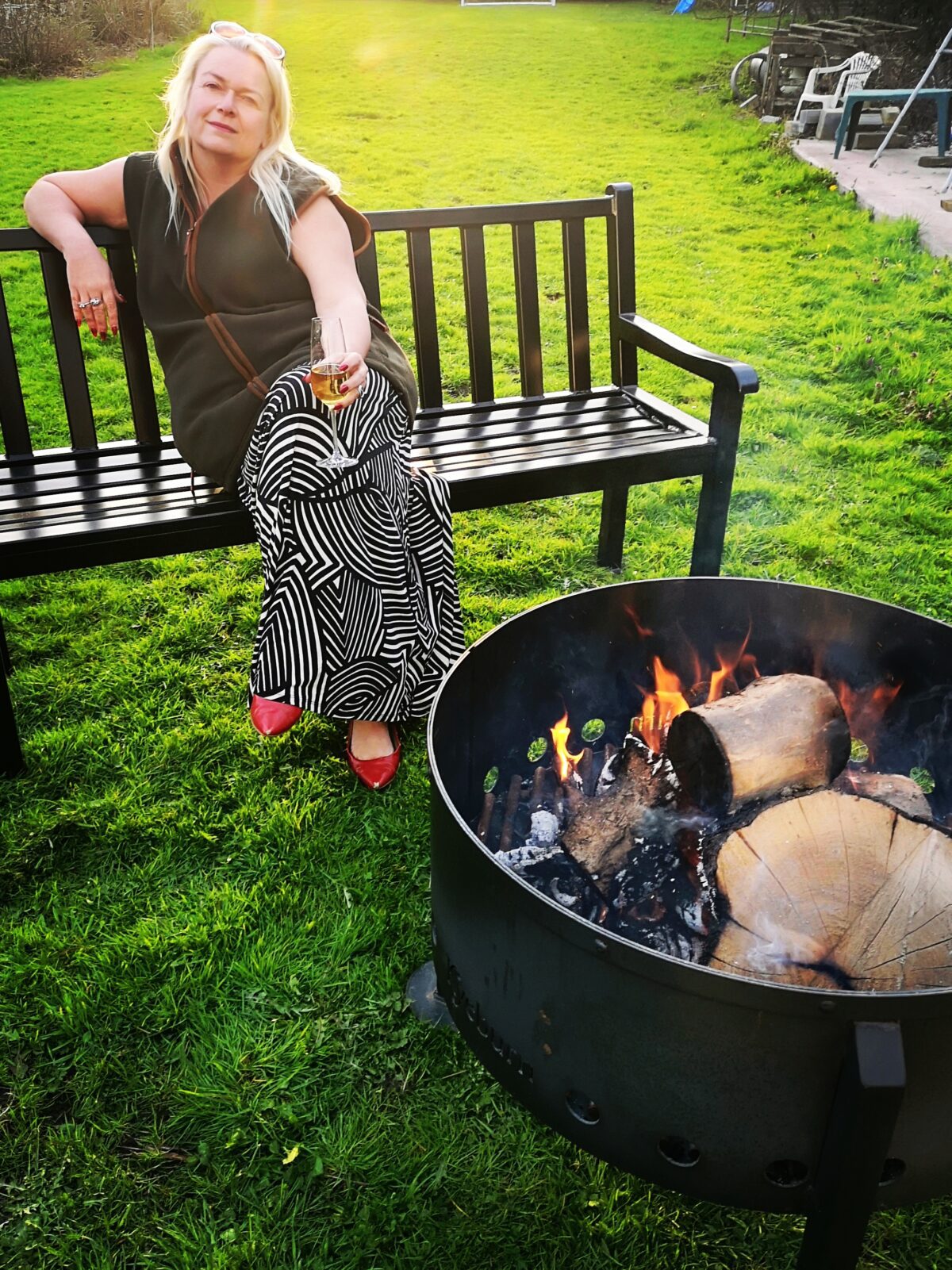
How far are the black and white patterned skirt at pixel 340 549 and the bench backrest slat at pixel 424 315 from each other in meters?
0.64

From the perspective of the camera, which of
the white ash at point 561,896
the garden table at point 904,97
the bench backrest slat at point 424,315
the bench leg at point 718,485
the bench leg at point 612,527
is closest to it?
the white ash at point 561,896

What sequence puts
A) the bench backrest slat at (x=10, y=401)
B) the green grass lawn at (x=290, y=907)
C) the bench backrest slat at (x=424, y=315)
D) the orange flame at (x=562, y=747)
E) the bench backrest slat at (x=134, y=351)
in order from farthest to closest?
the bench backrest slat at (x=424, y=315), the bench backrest slat at (x=134, y=351), the bench backrest slat at (x=10, y=401), the orange flame at (x=562, y=747), the green grass lawn at (x=290, y=907)

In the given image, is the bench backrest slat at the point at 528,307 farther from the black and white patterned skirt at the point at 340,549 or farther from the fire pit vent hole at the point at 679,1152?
A: the fire pit vent hole at the point at 679,1152

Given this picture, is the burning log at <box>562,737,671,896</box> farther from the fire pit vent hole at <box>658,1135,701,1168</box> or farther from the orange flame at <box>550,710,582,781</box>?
the fire pit vent hole at <box>658,1135,701,1168</box>

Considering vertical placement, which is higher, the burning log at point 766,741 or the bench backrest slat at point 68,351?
the bench backrest slat at point 68,351

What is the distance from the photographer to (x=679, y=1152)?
1.57m

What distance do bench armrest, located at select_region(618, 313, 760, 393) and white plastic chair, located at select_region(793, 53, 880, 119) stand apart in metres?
9.51

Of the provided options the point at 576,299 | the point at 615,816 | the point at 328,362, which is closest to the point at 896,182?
the point at 576,299

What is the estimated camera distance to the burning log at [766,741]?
204cm

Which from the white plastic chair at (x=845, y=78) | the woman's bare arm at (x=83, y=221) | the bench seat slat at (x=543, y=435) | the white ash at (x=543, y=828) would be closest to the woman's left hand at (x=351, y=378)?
the bench seat slat at (x=543, y=435)

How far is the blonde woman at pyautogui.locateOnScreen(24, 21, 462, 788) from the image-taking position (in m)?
2.66

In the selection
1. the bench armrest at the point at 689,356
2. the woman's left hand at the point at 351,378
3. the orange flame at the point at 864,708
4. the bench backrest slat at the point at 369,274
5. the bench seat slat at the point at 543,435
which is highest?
the bench backrest slat at the point at 369,274

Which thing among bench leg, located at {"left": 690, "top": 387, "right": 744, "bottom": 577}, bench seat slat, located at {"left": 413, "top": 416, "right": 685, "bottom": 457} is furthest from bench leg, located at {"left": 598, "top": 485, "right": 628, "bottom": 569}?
bench leg, located at {"left": 690, "top": 387, "right": 744, "bottom": 577}

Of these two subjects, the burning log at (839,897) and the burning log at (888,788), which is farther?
the burning log at (888,788)
